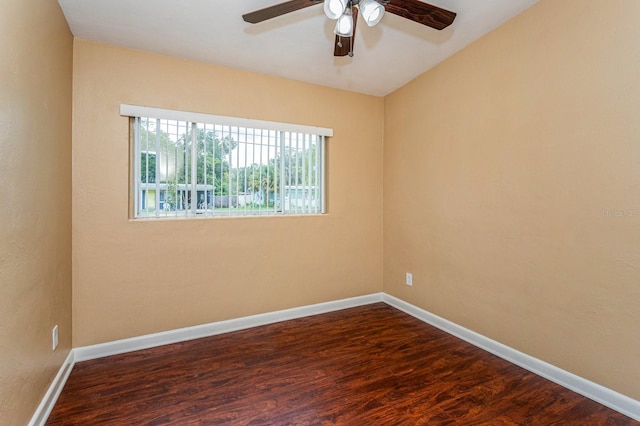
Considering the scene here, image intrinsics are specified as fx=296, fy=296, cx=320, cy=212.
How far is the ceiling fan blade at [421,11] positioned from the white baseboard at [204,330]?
261 centimetres

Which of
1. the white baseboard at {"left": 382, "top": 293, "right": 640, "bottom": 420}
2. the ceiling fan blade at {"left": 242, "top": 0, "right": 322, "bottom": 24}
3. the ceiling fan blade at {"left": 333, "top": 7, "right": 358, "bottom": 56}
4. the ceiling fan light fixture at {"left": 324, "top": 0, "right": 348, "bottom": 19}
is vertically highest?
the ceiling fan blade at {"left": 242, "top": 0, "right": 322, "bottom": 24}

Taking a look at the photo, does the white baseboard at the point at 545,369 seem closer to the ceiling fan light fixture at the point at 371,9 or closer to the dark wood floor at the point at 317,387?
the dark wood floor at the point at 317,387

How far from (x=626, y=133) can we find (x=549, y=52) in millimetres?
730

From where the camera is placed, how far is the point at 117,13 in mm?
1959

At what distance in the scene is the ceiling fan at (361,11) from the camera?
62.7 inches

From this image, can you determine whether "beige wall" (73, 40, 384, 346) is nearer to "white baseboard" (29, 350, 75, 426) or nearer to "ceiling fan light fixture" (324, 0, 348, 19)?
"white baseboard" (29, 350, 75, 426)

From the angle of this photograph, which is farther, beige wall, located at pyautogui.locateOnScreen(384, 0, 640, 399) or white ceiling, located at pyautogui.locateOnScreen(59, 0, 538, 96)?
white ceiling, located at pyautogui.locateOnScreen(59, 0, 538, 96)

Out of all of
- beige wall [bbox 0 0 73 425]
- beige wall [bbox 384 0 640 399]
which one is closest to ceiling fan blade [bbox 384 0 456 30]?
beige wall [bbox 384 0 640 399]

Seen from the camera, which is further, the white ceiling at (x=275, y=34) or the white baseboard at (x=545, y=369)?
the white ceiling at (x=275, y=34)

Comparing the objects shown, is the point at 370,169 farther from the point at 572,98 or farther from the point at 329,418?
the point at 329,418

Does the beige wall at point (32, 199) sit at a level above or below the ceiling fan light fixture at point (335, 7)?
below

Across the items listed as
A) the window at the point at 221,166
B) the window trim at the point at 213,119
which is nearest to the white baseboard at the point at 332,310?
the window at the point at 221,166

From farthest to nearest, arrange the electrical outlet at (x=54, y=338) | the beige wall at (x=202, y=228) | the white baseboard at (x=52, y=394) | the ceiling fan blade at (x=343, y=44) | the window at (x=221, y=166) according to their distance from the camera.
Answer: the window at (x=221, y=166)
the beige wall at (x=202, y=228)
the ceiling fan blade at (x=343, y=44)
the electrical outlet at (x=54, y=338)
the white baseboard at (x=52, y=394)

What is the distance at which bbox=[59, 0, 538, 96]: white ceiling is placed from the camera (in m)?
1.96
